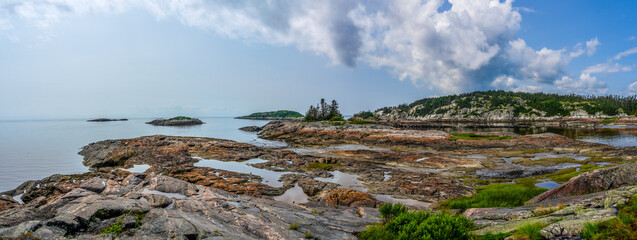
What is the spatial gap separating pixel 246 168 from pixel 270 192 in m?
12.8

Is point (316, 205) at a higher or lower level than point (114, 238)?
lower

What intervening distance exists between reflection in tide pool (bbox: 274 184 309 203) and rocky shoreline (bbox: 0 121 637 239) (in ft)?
0.29

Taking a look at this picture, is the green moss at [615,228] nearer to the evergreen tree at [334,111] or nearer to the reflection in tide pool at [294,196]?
the reflection in tide pool at [294,196]

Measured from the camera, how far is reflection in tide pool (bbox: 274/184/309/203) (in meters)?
20.5

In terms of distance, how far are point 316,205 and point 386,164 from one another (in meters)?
20.6

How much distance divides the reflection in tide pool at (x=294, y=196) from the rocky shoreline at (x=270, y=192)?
0.09m

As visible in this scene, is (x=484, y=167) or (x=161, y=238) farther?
(x=484, y=167)

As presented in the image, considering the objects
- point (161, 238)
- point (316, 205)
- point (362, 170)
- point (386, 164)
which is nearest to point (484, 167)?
point (386, 164)

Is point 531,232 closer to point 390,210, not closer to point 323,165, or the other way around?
point 390,210

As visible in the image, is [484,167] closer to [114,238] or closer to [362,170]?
[362,170]

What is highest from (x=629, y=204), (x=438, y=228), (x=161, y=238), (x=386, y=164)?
(x=629, y=204)

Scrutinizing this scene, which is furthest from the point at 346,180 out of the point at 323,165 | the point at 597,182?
the point at 597,182

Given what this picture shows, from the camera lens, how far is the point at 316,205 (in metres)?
18.2

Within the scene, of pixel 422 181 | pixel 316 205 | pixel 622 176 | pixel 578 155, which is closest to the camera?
pixel 622 176
